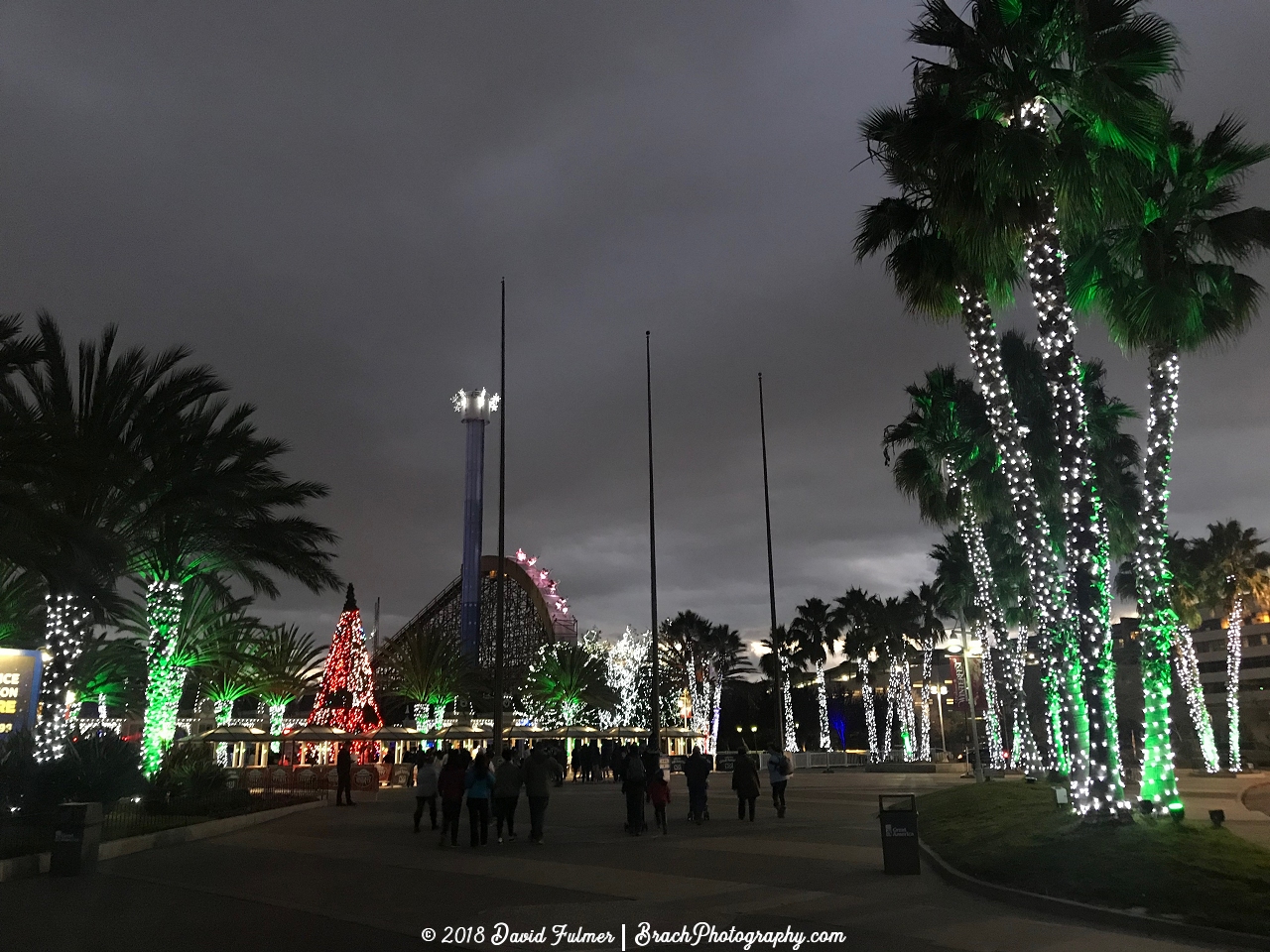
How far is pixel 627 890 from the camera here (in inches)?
380

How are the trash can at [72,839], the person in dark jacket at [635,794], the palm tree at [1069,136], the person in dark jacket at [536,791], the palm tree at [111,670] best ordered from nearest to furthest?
the trash can at [72,839] < the palm tree at [1069,136] < the person in dark jacket at [536,791] < the person in dark jacket at [635,794] < the palm tree at [111,670]

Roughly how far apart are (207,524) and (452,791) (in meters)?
13.0

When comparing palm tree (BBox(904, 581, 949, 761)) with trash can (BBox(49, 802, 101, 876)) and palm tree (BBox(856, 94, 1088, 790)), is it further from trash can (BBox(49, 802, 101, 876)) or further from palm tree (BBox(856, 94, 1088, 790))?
trash can (BBox(49, 802, 101, 876))

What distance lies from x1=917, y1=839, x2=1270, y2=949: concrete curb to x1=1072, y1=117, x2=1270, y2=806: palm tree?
6.75 metres

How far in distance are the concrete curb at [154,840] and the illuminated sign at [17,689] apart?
481 centimetres

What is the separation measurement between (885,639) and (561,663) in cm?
2226

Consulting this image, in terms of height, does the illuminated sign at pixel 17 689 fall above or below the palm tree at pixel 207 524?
below

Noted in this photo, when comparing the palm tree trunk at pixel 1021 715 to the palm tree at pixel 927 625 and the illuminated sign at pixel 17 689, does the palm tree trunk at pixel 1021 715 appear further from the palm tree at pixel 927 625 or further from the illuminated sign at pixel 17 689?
the illuminated sign at pixel 17 689

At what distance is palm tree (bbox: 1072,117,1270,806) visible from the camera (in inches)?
579

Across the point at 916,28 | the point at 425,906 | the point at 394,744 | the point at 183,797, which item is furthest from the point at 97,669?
the point at 916,28

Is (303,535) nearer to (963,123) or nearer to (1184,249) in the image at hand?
(963,123)

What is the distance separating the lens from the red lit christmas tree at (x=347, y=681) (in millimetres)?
42369

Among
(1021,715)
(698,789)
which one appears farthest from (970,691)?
(698,789)

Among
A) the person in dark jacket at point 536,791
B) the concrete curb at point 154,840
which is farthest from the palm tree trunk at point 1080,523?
the concrete curb at point 154,840
